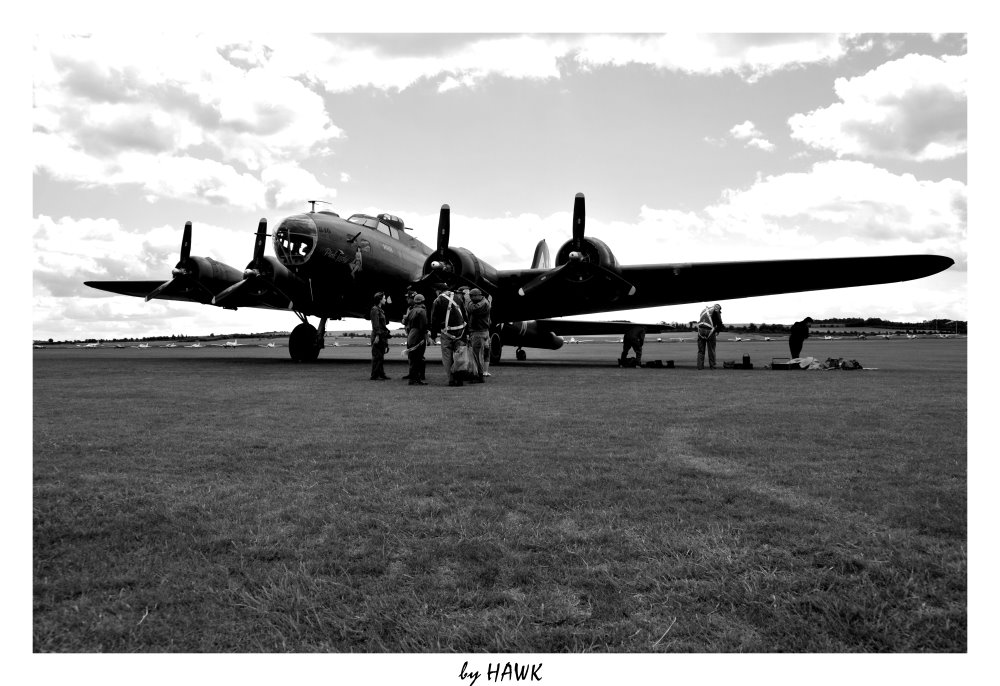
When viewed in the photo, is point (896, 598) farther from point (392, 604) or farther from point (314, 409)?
point (314, 409)

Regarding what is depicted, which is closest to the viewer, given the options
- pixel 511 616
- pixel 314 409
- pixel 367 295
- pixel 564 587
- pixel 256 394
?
pixel 511 616

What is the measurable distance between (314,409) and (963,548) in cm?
773

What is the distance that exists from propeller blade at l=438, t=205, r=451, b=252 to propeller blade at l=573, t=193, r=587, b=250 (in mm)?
3984

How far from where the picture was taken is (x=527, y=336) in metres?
33.1

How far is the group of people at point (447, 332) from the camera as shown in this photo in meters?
14.1

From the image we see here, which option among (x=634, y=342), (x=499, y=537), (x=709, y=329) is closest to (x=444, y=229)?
(x=634, y=342)

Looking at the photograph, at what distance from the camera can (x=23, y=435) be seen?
3.80 metres

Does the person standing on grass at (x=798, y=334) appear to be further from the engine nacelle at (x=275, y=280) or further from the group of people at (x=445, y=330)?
the engine nacelle at (x=275, y=280)

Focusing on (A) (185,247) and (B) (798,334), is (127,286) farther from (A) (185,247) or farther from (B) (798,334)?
(B) (798,334)

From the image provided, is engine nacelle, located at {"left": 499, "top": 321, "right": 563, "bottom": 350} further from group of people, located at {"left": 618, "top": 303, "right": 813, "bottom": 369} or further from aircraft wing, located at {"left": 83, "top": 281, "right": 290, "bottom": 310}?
aircraft wing, located at {"left": 83, "top": 281, "right": 290, "bottom": 310}

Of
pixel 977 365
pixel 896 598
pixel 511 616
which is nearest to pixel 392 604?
pixel 511 616

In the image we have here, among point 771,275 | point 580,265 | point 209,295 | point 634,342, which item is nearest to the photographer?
point 580,265

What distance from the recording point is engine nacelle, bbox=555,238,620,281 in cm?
2059

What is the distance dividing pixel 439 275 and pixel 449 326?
742 centimetres
